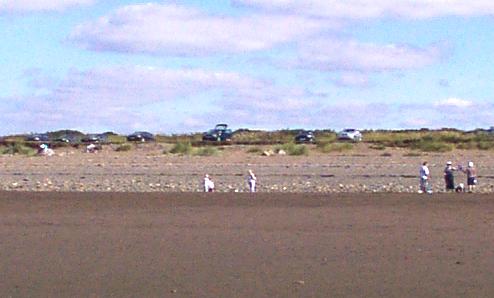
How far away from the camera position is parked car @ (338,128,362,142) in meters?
73.2

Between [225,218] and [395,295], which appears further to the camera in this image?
[225,218]

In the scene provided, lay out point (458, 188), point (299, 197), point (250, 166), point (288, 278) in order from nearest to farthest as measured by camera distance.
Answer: point (288, 278), point (299, 197), point (458, 188), point (250, 166)

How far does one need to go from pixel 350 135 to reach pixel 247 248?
61.0m

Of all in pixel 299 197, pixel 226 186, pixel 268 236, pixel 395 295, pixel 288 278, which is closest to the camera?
pixel 395 295

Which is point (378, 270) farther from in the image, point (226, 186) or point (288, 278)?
point (226, 186)

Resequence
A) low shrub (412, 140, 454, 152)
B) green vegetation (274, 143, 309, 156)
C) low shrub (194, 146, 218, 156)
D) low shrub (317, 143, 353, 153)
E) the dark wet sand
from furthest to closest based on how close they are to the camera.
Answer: low shrub (317, 143, 353, 153)
low shrub (412, 140, 454, 152)
green vegetation (274, 143, 309, 156)
low shrub (194, 146, 218, 156)
the dark wet sand

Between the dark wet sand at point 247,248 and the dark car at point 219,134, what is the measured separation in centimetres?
5279

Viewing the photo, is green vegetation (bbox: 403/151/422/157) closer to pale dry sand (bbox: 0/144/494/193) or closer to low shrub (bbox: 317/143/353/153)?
pale dry sand (bbox: 0/144/494/193)

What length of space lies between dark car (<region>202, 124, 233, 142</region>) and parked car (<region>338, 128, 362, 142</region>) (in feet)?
24.4

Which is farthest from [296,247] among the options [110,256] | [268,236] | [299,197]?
[299,197]

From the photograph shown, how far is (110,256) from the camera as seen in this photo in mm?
14375

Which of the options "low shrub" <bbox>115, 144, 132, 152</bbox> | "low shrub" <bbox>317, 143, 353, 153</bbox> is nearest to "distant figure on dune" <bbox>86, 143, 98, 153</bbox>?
"low shrub" <bbox>115, 144, 132, 152</bbox>

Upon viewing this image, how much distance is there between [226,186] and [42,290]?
22.6 meters

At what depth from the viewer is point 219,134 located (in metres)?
79.5
